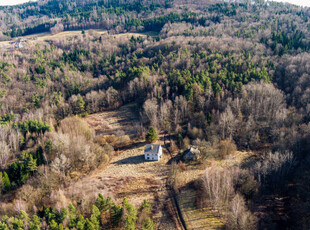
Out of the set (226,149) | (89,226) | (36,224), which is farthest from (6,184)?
(226,149)

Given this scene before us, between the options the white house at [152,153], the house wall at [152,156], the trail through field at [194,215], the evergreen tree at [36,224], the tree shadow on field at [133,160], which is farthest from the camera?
the tree shadow on field at [133,160]

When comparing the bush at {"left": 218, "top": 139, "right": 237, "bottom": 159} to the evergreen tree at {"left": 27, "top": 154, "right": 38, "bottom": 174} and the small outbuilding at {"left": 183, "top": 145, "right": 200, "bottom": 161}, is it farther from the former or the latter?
the evergreen tree at {"left": 27, "top": 154, "right": 38, "bottom": 174}

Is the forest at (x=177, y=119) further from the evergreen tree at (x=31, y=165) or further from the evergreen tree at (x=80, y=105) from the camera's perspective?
the evergreen tree at (x=80, y=105)

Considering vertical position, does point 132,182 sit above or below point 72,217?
below

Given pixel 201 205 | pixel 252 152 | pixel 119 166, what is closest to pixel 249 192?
pixel 201 205

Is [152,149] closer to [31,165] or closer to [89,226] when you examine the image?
[89,226]

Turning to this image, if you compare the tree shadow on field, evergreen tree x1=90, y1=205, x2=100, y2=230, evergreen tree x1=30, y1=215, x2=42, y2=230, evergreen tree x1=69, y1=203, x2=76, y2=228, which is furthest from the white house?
evergreen tree x1=30, y1=215, x2=42, y2=230

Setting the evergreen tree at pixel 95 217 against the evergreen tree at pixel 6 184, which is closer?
the evergreen tree at pixel 95 217

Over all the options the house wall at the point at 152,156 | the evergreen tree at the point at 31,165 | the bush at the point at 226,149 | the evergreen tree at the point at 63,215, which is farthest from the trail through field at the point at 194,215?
the evergreen tree at the point at 31,165
